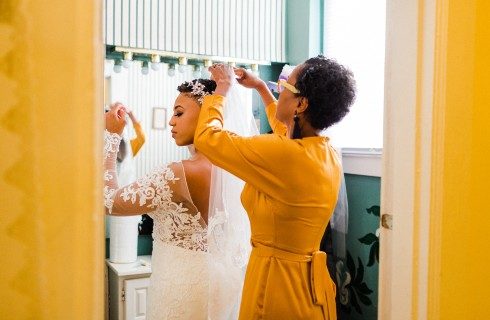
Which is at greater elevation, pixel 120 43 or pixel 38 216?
pixel 120 43

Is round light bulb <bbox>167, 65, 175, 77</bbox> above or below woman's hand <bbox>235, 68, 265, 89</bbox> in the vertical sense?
above

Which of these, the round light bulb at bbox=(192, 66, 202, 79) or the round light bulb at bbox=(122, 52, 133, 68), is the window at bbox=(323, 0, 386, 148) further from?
the round light bulb at bbox=(122, 52, 133, 68)

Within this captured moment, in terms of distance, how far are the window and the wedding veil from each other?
0.78 metres

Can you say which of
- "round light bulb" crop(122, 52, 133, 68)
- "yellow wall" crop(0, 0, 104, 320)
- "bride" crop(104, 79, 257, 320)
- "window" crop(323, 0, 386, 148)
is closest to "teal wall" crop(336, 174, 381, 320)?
"window" crop(323, 0, 386, 148)

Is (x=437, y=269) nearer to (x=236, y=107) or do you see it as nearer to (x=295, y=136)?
(x=295, y=136)

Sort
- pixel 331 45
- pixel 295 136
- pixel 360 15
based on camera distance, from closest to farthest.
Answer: pixel 295 136 → pixel 360 15 → pixel 331 45

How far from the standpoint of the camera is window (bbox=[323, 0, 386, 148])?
212cm

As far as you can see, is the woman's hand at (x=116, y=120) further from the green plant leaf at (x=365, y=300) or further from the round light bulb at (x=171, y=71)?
the green plant leaf at (x=365, y=300)

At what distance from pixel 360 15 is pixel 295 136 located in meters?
1.20

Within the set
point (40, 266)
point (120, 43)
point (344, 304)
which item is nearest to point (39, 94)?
point (40, 266)

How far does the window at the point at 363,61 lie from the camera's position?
212 centimetres

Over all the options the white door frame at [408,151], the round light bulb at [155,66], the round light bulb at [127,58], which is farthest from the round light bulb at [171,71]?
the white door frame at [408,151]

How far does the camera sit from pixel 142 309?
2021 millimetres

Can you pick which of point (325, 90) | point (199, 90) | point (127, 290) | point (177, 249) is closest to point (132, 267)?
point (127, 290)
